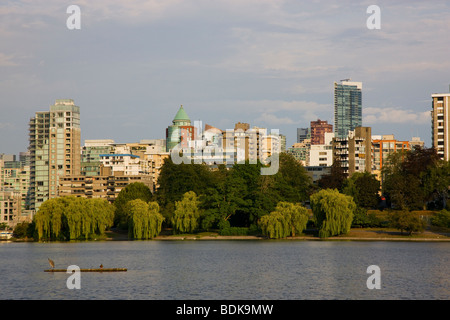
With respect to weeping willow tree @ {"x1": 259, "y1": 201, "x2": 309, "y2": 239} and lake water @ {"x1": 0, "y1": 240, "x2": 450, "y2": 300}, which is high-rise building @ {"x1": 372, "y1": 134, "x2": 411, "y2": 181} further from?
lake water @ {"x1": 0, "y1": 240, "x2": 450, "y2": 300}

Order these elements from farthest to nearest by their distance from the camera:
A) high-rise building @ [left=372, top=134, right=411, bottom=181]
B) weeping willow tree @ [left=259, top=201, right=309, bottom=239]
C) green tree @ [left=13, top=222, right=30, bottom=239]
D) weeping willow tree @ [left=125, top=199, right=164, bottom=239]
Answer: high-rise building @ [left=372, top=134, right=411, bottom=181], green tree @ [left=13, top=222, right=30, bottom=239], weeping willow tree @ [left=125, top=199, right=164, bottom=239], weeping willow tree @ [left=259, top=201, right=309, bottom=239]

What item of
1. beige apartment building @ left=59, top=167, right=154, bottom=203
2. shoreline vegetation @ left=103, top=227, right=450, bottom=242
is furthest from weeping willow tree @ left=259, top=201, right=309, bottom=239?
beige apartment building @ left=59, top=167, right=154, bottom=203

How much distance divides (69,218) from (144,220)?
977cm

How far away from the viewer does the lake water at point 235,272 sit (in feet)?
130

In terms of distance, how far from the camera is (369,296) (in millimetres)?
38250

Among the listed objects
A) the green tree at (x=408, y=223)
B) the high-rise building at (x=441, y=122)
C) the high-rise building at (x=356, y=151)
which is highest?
the high-rise building at (x=441, y=122)

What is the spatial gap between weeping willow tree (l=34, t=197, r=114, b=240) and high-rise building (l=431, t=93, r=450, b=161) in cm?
8513

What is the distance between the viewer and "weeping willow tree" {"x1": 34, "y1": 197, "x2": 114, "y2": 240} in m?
81.6

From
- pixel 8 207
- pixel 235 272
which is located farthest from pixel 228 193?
pixel 8 207

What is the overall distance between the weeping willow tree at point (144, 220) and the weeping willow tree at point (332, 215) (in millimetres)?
19940

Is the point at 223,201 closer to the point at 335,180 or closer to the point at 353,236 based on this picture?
the point at 353,236

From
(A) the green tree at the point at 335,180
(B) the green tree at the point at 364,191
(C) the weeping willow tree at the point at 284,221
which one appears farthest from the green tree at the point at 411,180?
(C) the weeping willow tree at the point at 284,221

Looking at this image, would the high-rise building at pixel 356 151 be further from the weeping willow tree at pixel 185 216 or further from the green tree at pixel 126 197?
the weeping willow tree at pixel 185 216

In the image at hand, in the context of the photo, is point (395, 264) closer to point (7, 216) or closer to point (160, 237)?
point (160, 237)
